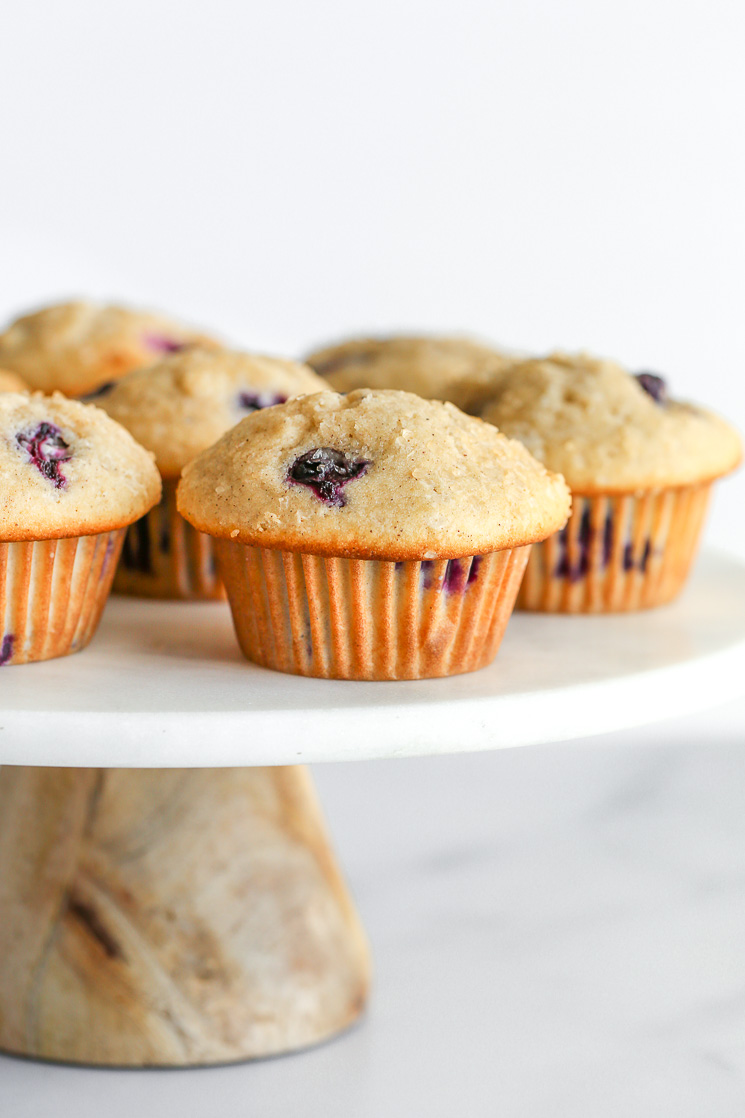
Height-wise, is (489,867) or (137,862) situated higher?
(137,862)

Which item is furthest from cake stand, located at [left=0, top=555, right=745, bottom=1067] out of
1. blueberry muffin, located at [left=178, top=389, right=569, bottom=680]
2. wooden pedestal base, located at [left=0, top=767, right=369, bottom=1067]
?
blueberry muffin, located at [left=178, top=389, right=569, bottom=680]

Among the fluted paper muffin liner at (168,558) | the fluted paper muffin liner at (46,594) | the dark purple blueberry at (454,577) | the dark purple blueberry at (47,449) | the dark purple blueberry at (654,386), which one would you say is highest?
the dark purple blueberry at (654,386)

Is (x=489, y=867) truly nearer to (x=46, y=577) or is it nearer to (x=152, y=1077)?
(x=152, y=1077)

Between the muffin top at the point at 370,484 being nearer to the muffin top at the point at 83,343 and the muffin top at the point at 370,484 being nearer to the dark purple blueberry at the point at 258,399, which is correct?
the dark purple blueberry at the point at 258,399

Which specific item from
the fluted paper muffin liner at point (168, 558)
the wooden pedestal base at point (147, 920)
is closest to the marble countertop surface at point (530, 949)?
the wooden pedestal base at point (147, 920)

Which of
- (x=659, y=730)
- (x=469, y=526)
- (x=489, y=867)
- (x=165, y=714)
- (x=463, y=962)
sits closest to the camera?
(x=165, y=714)

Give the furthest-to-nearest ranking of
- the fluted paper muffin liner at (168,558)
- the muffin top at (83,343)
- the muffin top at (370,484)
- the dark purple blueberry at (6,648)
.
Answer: the muffin top at (83,343)
the fluted paper muffin liner at (168,558)
the dark purple blueberry at (6,648)
the muffin top at (370,484)

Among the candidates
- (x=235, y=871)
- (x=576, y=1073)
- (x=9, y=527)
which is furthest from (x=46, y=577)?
(x=576, y=1073)
